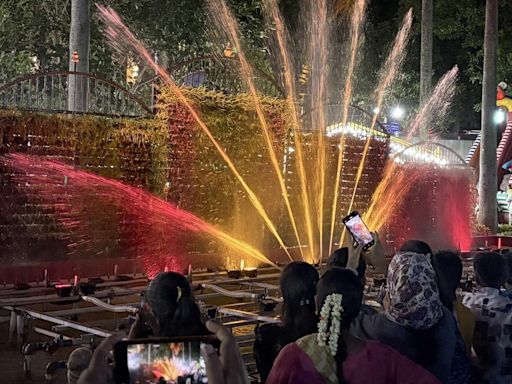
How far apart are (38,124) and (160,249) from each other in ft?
11.4

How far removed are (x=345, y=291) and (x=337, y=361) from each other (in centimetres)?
33

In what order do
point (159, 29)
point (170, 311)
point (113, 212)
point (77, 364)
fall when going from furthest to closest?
point (159, 29) < point (113, 212) < point (170, 311) < point (77, 364)

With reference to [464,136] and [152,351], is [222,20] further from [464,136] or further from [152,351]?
[152,351]

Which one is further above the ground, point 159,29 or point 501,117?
point 159,29

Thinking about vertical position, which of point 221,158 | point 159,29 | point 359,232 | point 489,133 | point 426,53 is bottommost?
point 359,232

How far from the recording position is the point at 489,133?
1048 inches

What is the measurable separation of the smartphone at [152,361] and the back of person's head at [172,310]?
2.67 feet

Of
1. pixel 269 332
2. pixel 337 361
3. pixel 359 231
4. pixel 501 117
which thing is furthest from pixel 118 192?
pixel 501 117

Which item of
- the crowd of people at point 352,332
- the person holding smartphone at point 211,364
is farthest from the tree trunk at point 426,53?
the person holding smartphone at point 211,364

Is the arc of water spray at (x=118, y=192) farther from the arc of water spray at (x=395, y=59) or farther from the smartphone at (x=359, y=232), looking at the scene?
the arc of water spray at (x=395, y=59)

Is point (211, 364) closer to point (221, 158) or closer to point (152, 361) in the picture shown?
point (152, 361)

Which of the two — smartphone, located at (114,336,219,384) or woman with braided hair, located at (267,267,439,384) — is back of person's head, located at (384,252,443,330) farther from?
smartphone, located at (114,336,219,384)

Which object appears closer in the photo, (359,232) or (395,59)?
(359,232)

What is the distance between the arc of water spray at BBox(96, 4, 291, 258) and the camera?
15.8 m
